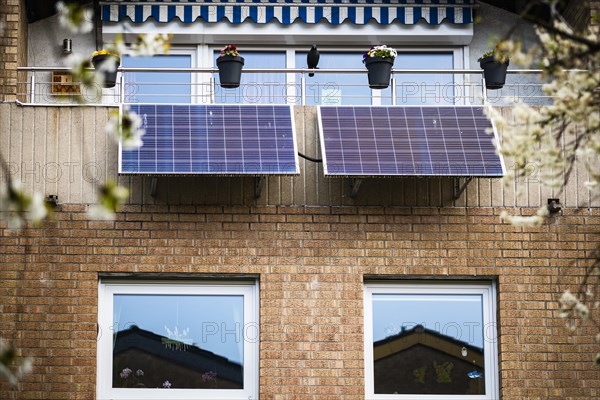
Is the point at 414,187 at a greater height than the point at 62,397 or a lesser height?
greater

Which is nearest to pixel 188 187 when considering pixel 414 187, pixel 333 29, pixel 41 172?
pixel 41 172

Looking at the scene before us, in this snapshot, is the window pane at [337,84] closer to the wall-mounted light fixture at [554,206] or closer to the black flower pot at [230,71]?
the black flower pot at [230,71]

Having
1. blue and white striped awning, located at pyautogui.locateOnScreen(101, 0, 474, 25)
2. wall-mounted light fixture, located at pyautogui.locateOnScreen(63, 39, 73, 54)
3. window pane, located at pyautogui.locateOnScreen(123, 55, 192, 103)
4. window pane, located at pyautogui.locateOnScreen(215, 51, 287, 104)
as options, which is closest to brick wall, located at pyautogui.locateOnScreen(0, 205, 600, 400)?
window pane, located at pyautogui.locateOnScreen(215, 51, 287, 104)

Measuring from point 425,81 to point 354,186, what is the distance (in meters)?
2.54

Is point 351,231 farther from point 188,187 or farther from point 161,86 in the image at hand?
point 161,86

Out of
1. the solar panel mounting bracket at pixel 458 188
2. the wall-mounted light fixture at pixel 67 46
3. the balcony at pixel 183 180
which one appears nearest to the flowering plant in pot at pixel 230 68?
the balcony at pixel 183 180

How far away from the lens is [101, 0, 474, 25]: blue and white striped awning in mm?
14523

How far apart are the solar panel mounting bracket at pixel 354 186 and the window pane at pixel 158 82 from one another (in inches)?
82.6

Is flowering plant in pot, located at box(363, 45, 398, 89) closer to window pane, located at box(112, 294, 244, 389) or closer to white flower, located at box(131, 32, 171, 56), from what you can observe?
window pane, located at box(112, 294, 244, 389)

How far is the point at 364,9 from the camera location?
48.0 feet

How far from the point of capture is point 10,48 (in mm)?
12695

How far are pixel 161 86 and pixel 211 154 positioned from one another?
7.51ft

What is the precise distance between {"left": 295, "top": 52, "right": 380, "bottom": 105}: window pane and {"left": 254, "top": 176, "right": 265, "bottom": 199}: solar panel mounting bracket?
4.66 ft

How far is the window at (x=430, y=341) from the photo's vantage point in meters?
12.0
